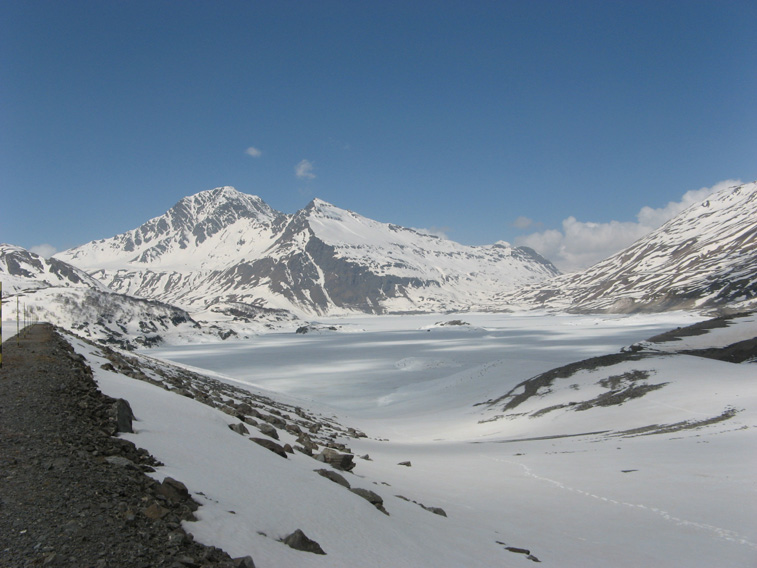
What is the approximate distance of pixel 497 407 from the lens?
3972cm

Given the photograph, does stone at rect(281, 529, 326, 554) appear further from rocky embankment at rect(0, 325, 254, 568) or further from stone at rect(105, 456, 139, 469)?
stone at rect(105, 456, 139, 469)

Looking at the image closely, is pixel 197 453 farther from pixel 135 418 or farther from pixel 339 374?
pixel 339 374

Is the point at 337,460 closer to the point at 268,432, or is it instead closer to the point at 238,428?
the point at 268,432

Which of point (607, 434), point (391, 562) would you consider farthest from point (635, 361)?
point (391, 562)

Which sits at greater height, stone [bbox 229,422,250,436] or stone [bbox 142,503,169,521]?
stone [bbox 142,503,169,521]

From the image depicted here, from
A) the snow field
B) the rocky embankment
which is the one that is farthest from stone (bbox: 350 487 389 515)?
the rocky embankment

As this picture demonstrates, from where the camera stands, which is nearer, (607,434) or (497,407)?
(607,434)

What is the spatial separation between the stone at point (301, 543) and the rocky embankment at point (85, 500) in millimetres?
1132

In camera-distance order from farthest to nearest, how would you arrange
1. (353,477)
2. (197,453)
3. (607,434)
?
(607,434) < (353,477) < (197,453)

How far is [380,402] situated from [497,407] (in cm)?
1458

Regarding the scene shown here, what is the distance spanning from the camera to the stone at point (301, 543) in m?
6.16

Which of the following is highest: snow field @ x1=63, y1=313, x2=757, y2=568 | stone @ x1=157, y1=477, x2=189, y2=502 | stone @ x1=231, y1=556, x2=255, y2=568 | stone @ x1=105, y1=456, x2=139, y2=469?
stone @ x1=105, y1=456, x2=139, y2=469

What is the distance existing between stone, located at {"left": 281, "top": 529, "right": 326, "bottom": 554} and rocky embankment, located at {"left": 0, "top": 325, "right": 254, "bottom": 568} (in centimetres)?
113

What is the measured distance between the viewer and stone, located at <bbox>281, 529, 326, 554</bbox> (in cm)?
616
